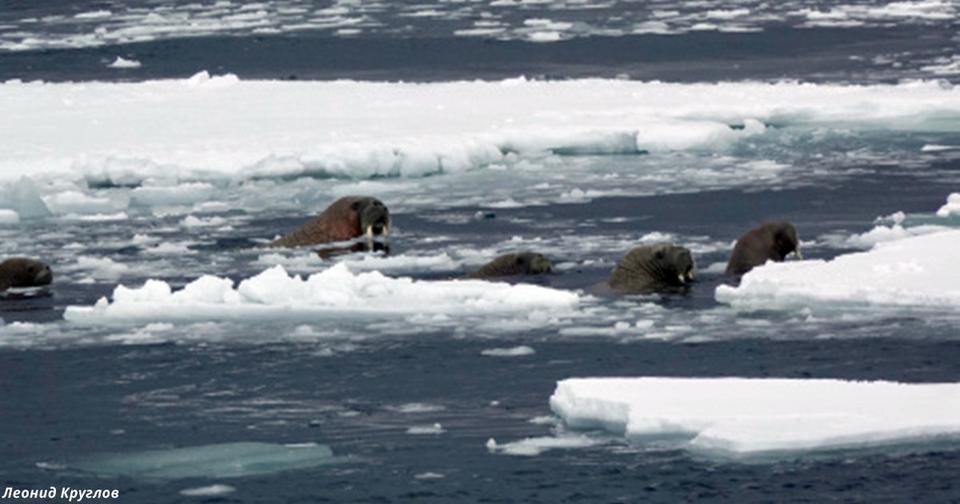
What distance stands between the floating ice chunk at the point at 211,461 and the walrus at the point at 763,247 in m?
3.88

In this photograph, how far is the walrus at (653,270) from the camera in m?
11.0

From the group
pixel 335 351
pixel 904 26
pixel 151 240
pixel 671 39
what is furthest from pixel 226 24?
pixel 335 351

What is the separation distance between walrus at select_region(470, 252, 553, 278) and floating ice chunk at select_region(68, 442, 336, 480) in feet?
11.8

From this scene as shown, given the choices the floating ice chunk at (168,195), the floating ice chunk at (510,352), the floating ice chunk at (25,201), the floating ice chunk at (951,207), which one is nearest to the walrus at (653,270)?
the floating ice chunk at (510,352)

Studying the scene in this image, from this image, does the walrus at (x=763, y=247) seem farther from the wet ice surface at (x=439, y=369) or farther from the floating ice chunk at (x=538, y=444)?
the floating ice chunk at (x=538, y=444)

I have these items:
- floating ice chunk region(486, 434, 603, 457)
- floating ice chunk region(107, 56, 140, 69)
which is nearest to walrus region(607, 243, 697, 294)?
floating ice chunk region(486, 434, 603, 457)

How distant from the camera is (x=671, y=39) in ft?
87.0

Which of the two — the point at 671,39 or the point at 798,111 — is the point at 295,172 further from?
the point at 671,39

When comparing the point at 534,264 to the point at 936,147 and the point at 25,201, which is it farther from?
the point at 936,147

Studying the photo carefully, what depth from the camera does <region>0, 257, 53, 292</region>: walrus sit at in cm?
1200

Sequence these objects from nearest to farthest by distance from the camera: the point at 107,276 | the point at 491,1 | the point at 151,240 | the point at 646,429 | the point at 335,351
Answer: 1. the point at 646,429
2. the point at 335,351
3. the point at 107,276
4. the point at 151,240
5. the point at 491,1

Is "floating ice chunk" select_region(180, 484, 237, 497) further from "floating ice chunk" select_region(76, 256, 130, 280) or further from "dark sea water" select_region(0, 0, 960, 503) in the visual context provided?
"floating ice chunk" select_region(76, 256, 130, 280)

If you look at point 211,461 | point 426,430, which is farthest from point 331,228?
point 211,461

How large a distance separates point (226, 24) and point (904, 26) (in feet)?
31.2
